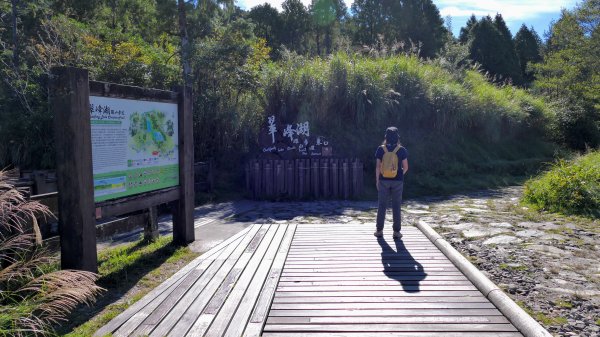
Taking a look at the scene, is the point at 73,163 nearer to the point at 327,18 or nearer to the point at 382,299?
the point at 382,299

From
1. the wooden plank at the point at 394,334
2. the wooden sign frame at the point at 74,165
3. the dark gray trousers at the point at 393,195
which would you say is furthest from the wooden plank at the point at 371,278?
the wooden sign frame at the point at 74,165

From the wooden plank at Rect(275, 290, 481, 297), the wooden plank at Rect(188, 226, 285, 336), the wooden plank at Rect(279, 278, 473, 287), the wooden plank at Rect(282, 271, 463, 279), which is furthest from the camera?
the wooden plank at Rect(282, 271, 463, 279)

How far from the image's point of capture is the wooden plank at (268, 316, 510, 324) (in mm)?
3988

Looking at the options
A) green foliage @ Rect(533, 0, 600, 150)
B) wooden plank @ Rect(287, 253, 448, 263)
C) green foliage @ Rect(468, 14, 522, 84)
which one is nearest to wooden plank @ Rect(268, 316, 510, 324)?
wooden plank @ Rect(287, 253, 448, 263)

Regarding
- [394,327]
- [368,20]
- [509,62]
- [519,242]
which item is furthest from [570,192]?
[368,20]

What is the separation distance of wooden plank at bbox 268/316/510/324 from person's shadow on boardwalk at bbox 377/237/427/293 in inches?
29.5

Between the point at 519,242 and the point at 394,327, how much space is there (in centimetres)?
371

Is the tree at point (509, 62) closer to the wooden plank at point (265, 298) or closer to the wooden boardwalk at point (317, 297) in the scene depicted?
the wooden boardwalk at point (317, 297)

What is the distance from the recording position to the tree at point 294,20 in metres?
40.0

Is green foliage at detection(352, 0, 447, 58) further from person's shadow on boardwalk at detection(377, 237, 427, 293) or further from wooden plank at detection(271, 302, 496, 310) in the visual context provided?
wooden plank at detection(271, 302, 496, 310)

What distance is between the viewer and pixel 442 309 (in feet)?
14.1

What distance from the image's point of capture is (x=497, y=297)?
4.38m

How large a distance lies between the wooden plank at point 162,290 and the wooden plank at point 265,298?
877mm

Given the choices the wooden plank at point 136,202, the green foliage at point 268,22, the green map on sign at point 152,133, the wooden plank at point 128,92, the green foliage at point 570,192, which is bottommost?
the green foliage at point 570,192
